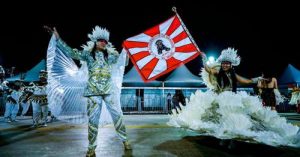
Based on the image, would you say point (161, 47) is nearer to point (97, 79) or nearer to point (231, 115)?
point (97, 79)

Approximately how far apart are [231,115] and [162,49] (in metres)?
3.10

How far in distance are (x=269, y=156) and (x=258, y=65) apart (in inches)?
1057

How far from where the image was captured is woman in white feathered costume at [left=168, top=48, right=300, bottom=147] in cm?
362

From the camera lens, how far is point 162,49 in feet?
21.4

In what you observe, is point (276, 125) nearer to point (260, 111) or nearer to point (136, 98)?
point (260, 111)

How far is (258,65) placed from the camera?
1112 inches

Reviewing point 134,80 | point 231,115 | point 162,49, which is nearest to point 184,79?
point 134,80

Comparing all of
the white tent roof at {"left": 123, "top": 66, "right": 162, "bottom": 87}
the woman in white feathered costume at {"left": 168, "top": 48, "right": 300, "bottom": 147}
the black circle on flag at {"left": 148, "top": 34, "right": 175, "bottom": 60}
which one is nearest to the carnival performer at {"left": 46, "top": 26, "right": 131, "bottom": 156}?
the woman in white feathered costume at {"left": 168, "top": 48, "right": 300, "bottom": 147}

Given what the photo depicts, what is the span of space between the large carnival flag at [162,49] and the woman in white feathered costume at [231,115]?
141 centimetres

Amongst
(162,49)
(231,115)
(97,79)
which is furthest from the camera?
(162,49)

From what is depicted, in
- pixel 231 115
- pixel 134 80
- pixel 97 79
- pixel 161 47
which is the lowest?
pixel 231 115

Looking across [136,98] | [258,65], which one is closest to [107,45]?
[136,98]

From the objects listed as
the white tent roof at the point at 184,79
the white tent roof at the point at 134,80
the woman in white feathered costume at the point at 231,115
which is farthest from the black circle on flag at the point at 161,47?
the white tent roof at the point at 184,79

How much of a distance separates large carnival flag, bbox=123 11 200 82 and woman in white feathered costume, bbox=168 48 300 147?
1.41m
